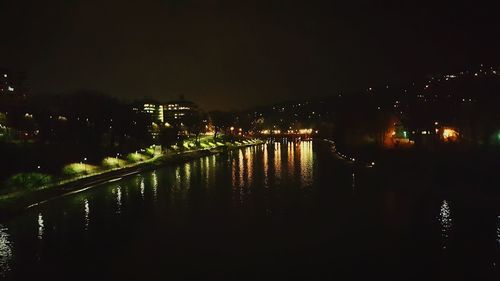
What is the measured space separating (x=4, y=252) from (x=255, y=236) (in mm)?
9466

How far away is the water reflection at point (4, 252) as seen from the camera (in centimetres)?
1505

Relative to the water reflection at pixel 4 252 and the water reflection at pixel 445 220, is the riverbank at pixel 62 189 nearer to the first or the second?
the water reflection at pixel 4 252

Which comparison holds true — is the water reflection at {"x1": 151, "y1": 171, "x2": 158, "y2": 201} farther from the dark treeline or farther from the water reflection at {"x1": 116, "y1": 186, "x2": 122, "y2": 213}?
the dark treeline

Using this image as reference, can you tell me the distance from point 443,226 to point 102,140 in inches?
1730

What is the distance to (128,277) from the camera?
549 inches

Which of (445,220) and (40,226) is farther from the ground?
(445,220)

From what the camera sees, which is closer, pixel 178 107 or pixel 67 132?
pixel 67 132

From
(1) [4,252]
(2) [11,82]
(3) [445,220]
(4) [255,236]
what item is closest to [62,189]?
(1) [4,252]

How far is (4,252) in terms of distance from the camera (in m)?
16.9

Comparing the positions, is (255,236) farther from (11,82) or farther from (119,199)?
(11,82)

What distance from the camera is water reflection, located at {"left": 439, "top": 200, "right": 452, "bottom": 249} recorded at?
17653 millimetres

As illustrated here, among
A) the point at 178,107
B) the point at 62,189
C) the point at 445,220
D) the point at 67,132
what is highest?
the point at 178,107

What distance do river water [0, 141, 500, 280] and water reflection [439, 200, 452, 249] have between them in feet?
0.21

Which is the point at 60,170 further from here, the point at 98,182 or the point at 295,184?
the point at 295,184
